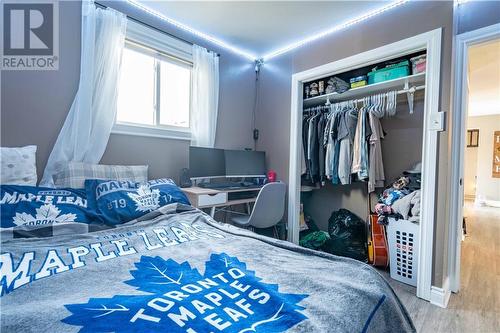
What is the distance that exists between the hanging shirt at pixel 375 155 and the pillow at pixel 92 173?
225 cm

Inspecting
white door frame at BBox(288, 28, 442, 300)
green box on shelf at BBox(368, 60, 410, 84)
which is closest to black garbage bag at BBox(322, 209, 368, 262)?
white door frame at BBox(288, 28, 442, 300)

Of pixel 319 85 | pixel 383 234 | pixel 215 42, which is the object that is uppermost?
pixel 215 42

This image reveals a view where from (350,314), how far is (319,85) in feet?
9.10

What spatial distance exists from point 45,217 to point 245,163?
200 centimetres

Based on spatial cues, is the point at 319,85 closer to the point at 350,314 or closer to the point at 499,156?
the point at 350,314

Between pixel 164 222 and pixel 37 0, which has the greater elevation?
pixel 37 0

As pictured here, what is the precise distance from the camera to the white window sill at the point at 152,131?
2.22 metres

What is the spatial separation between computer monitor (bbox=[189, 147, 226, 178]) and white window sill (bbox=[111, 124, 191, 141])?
0.83 feet

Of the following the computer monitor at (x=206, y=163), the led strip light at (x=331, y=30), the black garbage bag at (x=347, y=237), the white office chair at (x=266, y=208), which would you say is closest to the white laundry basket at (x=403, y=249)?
the black garbage bag at (x=347, y=237)

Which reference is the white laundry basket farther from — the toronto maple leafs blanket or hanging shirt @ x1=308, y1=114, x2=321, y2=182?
the toronto maple leafs blanket

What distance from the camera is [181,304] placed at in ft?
2.41

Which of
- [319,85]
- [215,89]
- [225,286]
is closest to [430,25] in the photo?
[319,85]

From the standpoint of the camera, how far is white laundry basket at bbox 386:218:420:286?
6.93 feet

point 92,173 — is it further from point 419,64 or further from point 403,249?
point 419,64
